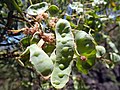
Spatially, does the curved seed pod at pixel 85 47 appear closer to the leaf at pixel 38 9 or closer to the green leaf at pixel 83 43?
the green leaf at pixel 83 43

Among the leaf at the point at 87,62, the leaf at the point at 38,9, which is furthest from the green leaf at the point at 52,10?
the leaf at the point at 87,62

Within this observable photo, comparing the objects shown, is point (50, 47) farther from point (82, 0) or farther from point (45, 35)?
point (82, 0)

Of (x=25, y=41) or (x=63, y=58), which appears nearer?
(x=63, y=58)

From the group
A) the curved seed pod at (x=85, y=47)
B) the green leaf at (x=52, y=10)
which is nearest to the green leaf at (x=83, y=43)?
the curved seed pod at (x=85, y=47)

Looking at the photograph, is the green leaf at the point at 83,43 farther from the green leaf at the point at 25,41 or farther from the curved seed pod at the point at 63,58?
the green leaf at the point at 25,41

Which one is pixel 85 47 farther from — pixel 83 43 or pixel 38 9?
pixel 38 9

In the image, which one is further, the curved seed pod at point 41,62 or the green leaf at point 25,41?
the green leaf at point 25,41

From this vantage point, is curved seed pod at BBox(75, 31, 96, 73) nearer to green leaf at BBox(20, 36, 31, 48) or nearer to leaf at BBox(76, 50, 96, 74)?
leaf at BBox(76, 50, 96, 74)

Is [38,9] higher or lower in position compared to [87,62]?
higher

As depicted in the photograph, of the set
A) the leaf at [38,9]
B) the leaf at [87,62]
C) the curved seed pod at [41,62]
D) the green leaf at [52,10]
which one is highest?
the leaf at [38,9]

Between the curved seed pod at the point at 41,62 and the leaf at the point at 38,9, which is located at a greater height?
the leaf at the point at 38,9

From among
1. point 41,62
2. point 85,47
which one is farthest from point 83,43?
point 41,62
